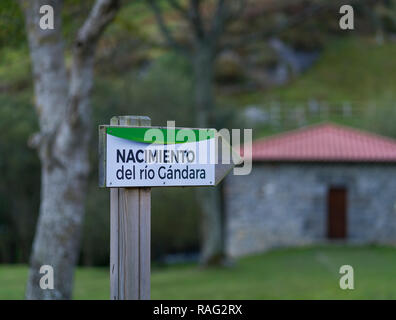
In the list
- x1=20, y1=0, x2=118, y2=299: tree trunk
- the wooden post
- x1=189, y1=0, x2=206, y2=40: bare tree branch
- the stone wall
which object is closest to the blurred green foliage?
x1=189, y1=0, x2=206, y2=40: bare tree branch

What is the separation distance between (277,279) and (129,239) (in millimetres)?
12518

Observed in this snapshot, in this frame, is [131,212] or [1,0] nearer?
[131,212]

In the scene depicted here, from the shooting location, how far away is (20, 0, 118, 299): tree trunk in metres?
7.80

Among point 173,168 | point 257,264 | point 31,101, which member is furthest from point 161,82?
point 173,168

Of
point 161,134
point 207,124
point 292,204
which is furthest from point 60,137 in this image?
point 292,204

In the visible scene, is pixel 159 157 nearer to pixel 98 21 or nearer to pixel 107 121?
pixel 98 21

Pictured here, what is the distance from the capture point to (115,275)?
376cm

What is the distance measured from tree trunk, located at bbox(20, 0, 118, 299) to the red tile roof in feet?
51.8

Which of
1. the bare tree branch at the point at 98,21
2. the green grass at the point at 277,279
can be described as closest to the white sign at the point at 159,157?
the bare tree branch at the point at 98,21

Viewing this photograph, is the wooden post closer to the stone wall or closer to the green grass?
the green grass

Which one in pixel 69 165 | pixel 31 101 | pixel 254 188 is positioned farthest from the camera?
pixel 31 101

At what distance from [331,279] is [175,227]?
9.76m

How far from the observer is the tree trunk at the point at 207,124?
61.0 feet
